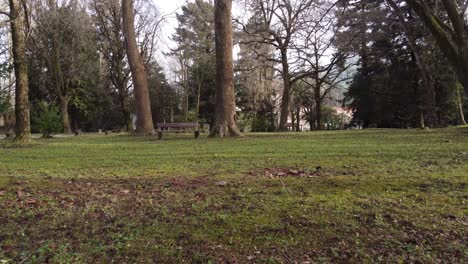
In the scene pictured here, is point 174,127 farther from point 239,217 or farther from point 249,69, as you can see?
point 239,217

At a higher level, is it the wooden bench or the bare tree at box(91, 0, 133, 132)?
the bare tree at box(91, 0, 133, 132)

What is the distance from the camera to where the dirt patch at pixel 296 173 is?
587 centimetres

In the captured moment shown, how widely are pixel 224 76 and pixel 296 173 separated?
938cm

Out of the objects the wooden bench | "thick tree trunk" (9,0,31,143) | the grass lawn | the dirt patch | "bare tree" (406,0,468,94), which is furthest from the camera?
the wooden bench

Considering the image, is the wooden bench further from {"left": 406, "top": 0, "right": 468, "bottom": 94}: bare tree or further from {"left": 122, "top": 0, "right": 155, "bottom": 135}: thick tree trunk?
{"left": 406, "top": 0, "right": 468, "bottom": 94}: bare tree

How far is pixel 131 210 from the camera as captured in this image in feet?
13.8

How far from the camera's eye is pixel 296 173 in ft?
20.1

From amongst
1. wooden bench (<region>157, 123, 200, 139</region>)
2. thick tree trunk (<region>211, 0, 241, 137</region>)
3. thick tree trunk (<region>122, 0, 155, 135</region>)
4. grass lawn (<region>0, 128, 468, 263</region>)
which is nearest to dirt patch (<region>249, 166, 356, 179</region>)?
grass lawn (<region>0, 128, 468, 263</region>)

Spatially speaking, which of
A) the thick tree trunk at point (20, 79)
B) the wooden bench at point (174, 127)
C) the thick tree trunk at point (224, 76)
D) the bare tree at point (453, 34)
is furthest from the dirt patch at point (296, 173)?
the wooden bench at point (174, 127)

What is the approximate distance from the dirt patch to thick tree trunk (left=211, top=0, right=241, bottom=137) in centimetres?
835

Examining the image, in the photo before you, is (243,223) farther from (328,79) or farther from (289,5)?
(328,79)

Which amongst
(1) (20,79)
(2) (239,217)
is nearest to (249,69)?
(1) (20,79)

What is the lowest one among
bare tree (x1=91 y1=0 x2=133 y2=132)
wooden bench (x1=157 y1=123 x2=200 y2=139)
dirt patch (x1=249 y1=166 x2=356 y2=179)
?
dirt patch (x1=249 y1=166 x2=356 y2=179)

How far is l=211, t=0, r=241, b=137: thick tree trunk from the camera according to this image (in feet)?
48.8
